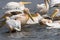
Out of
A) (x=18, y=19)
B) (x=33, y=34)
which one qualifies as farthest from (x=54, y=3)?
(x=33, y=34)

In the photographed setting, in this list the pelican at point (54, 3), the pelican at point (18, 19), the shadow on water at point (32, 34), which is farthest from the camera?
the pelican at point (54, 3)

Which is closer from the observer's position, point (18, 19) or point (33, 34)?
point (33, 34)

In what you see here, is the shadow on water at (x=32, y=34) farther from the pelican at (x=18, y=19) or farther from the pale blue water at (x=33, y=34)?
the pelican at (x=18, y=19)

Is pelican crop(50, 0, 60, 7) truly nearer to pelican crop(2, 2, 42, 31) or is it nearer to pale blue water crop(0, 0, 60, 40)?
pelican crop(2, 2, 42, 31)

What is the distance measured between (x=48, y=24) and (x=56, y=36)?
3.92 ft

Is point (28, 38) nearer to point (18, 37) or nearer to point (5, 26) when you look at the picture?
point (18, 37)

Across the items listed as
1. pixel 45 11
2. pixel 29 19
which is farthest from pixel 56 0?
pixel 29 19

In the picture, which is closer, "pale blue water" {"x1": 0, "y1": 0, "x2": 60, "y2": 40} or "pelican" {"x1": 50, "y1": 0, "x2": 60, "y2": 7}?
"pale blue water" {"x1": 0, "y1": 0, "x2": 60, "y2": 40}

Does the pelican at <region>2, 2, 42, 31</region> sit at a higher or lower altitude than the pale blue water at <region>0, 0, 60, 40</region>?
higher

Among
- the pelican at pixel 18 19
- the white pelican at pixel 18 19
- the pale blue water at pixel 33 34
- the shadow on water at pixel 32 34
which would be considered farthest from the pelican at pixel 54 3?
the shadow on water at pixel 32 34

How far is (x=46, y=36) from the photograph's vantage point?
39.0 ft

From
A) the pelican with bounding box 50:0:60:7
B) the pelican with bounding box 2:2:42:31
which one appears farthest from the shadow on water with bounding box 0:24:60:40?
the pelican with bounding box 50:0:60:7

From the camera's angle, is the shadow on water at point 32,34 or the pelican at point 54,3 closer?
the shadow on water at point 32,34

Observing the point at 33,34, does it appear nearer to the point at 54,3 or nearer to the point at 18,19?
the point at 18,19
